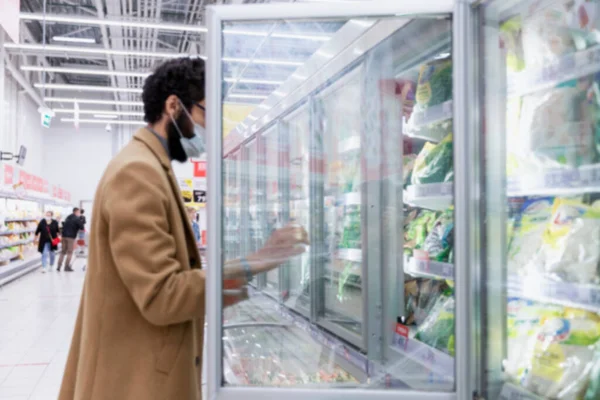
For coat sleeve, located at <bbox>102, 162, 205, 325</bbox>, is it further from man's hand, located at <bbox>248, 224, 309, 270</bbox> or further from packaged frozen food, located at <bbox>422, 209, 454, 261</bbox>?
packaged frozen food, located at <bbox>422, 209, 454, 261</bbox>

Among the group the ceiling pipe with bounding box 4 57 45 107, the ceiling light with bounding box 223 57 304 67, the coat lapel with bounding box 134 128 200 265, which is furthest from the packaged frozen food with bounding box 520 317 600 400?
the ceiling pipe with bounding box 4 57 45 107

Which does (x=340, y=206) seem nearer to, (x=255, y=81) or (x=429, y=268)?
(x=429, y=268)

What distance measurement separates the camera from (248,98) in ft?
6.54

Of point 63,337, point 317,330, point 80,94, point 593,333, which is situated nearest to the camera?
point 593,333

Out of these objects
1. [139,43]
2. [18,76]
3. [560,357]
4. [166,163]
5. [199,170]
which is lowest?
[560,357]

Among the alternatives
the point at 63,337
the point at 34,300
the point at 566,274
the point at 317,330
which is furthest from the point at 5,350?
the point at 566,274

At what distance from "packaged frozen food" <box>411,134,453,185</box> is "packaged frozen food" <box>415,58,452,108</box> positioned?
0.14 meters

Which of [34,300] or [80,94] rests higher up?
[80,94]

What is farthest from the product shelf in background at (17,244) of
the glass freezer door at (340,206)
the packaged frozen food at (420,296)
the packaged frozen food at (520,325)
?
the packaged frozen food at (520,325)

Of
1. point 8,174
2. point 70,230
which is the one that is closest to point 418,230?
point 8,174

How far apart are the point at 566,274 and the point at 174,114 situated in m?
1.19

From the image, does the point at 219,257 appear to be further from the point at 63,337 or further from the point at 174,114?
the point at 63,337

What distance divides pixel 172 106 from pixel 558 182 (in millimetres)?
1102

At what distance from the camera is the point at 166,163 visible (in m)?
1.76
